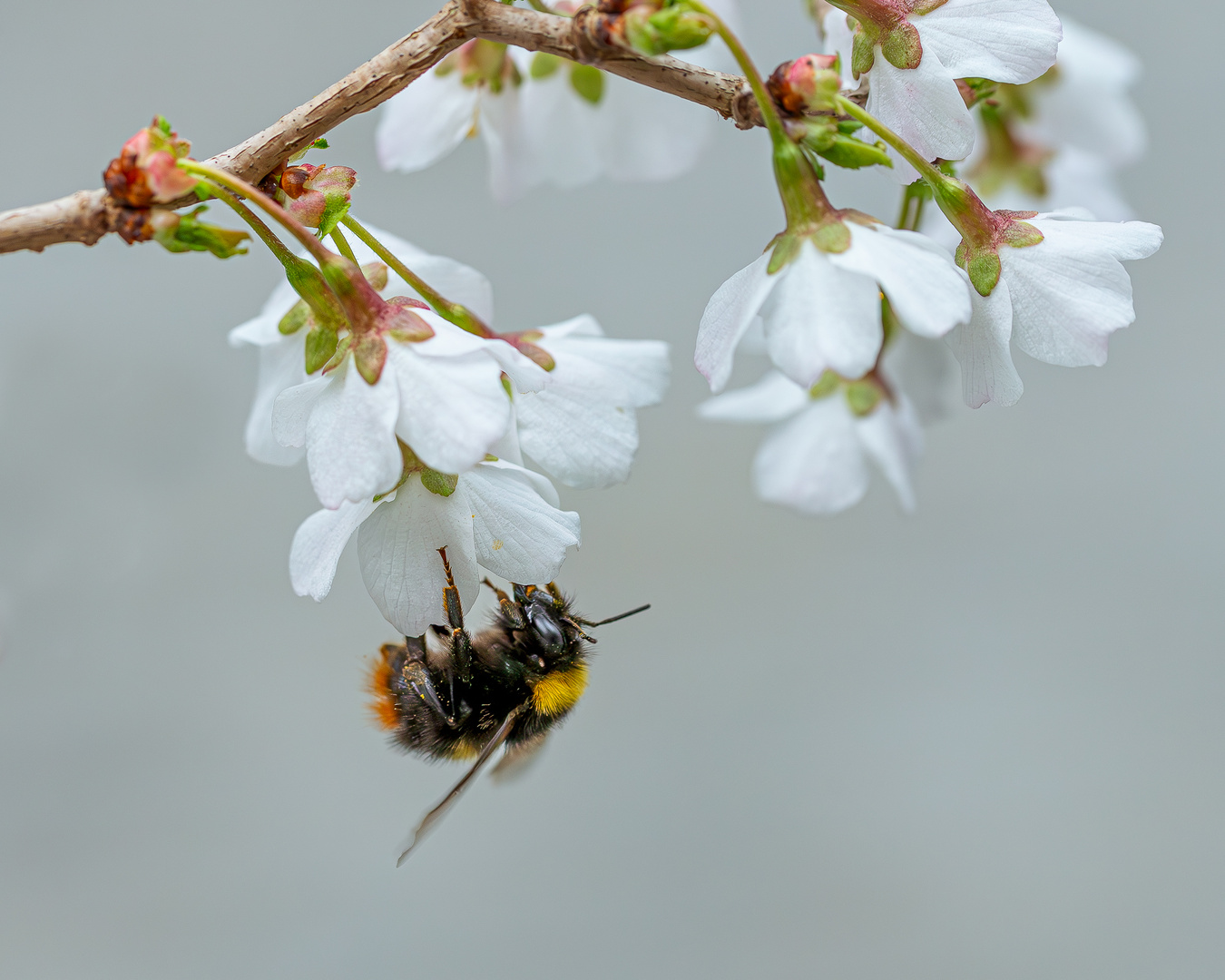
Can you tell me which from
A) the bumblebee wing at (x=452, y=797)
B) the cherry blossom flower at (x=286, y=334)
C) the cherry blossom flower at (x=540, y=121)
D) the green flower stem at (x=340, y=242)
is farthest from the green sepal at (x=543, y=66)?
the bumblebee wing at (x=452, y=797)

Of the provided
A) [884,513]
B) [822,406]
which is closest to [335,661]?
[884,513]

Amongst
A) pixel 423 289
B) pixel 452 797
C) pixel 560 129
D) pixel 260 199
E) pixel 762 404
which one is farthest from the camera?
pixel 762 404

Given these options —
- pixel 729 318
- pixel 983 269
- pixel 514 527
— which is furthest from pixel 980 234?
pixel 514 527

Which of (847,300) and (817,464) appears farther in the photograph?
(817,464)

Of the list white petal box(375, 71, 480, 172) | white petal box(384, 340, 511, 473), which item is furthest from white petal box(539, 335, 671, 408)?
white petal box(375, 71, 480, 172)

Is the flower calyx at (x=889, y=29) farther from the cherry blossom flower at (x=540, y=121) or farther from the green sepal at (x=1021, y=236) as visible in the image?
the cherry blossom flower at (x=540, y=121)

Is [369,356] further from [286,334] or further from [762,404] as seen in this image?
[762,404]

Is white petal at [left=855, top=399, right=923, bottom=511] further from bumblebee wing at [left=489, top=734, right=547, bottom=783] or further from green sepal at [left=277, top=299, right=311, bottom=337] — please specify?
green sepal at [left=277, top=299, right=311, bottom=337]
